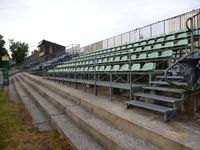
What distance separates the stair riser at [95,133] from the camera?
2.89 meters

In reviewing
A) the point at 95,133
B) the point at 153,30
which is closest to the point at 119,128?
the point at 95,133

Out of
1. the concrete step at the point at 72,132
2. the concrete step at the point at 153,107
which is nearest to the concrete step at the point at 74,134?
the concrete step at the point at 72,132

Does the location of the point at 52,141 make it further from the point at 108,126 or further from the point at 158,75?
the point at 158,75

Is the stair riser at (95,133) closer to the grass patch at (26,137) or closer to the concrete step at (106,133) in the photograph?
the concrete step at (106,133)

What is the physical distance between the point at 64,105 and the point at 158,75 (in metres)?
2.67

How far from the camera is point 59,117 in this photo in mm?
4852

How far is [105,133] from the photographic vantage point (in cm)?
320

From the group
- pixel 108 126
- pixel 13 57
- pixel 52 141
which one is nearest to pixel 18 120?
pixel 52 141

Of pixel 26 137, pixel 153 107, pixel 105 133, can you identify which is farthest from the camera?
pixel 26 137

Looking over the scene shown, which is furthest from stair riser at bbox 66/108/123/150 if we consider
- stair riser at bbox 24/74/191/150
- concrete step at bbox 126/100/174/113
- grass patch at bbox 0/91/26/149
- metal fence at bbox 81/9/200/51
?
metal fence at bbox 81/9/200/51

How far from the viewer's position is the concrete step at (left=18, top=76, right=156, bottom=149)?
2711 mm

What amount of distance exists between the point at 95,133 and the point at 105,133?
0.98ft

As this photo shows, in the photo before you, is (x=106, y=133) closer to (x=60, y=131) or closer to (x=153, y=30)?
(x=60, y=131)

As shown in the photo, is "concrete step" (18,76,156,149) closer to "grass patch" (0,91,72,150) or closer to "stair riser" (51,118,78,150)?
"stair riser" (51,118,78,150)
